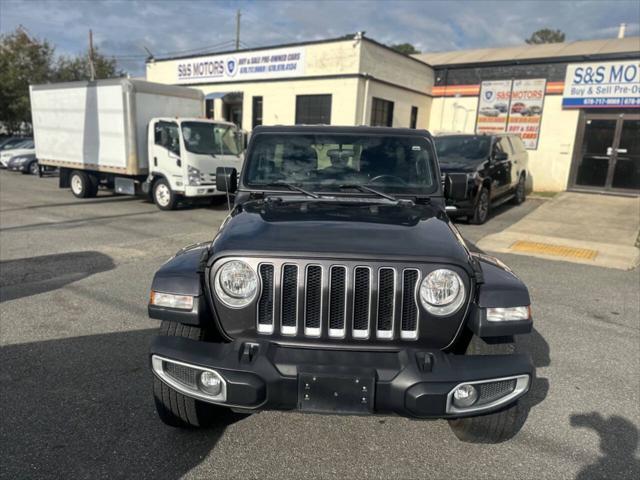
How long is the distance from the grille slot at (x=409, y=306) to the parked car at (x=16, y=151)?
22.1m

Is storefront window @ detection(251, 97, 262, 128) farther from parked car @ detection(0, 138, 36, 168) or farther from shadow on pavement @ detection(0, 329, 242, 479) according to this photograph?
shadow on pavement @ detection(0, 329, 242, 479)

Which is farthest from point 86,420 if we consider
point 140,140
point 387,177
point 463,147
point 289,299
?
point 140,140

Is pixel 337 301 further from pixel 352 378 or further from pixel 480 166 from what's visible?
pixel 480 166

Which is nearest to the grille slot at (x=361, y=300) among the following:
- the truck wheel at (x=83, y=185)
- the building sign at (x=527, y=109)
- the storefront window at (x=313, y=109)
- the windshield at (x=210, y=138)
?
the windshield at (x=210, y=138)

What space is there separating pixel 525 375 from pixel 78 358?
10.8ft

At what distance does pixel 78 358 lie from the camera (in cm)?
380

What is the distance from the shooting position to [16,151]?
2067 centimetres

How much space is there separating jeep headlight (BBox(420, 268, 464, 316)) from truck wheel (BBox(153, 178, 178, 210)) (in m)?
10.3

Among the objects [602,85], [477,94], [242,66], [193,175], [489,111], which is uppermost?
[242,66]

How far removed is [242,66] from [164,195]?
9.06 meters

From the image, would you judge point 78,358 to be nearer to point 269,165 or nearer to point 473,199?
point 269,165

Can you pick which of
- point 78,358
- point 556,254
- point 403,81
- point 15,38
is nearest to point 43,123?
point 403,81

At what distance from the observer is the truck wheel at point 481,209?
10.2 metres

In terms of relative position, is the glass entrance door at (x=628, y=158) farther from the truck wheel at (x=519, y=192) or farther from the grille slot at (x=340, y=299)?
the grille slot at (x=340, y=299)
